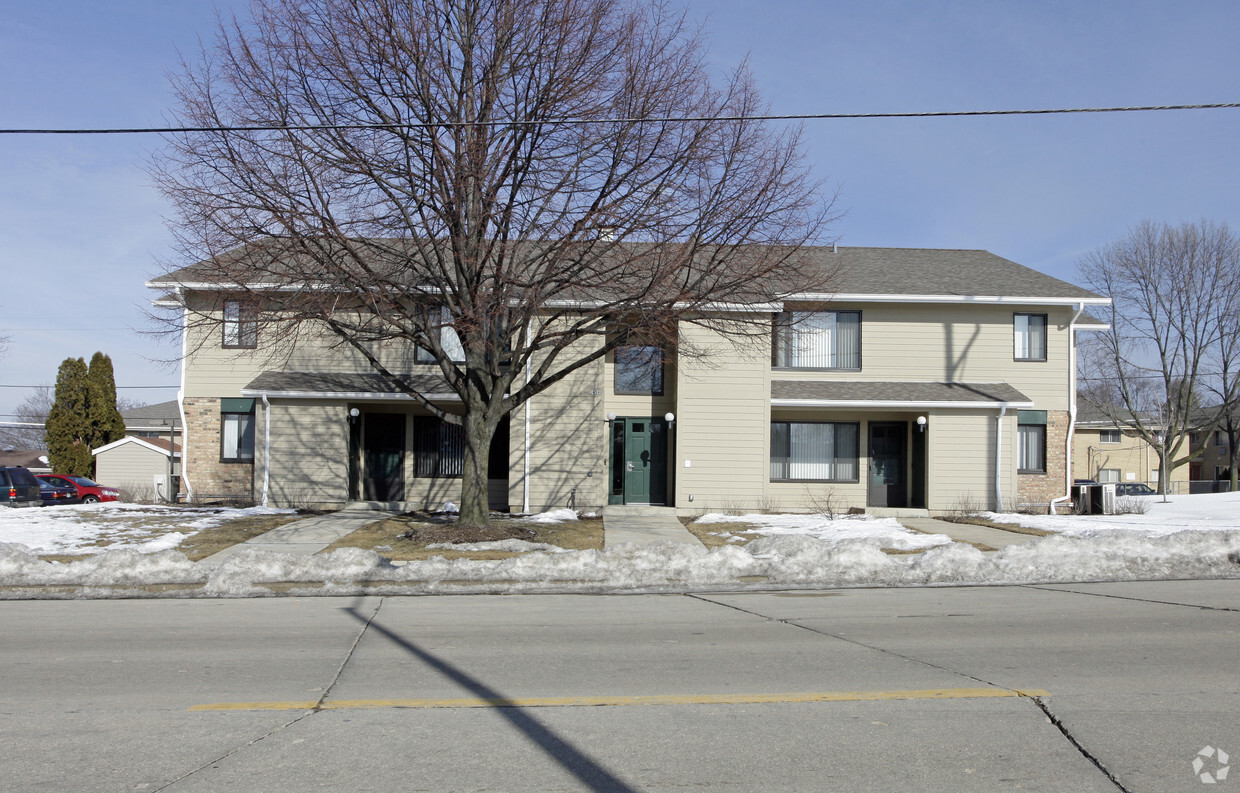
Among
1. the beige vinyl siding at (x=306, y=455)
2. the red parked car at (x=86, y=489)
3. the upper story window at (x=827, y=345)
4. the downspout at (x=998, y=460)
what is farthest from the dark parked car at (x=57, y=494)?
the downspout at (x=998, y=460)

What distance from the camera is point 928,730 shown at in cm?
567

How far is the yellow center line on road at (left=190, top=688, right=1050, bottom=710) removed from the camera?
20.7 feet

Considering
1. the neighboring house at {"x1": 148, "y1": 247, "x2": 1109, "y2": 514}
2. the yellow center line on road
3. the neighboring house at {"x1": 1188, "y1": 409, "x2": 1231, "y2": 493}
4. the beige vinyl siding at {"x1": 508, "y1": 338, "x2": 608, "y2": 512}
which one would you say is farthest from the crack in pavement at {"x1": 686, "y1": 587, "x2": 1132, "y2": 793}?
the neighboring house at {"x1": 1188, "y1": 409, "x2": 1231, "y2": 493}

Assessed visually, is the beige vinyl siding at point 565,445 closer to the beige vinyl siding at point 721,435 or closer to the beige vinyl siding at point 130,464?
the beige vinyl siding at point 721,435

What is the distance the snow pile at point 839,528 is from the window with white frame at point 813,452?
2387 mm

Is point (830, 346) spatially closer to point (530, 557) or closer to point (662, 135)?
point (662, 135)

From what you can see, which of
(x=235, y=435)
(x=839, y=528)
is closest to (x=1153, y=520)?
(x=839, y=528)

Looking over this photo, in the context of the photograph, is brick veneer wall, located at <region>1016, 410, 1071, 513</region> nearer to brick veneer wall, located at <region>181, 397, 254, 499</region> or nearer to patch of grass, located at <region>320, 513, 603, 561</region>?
patch of grass, located at <region>320, 513, 603, 561</region>

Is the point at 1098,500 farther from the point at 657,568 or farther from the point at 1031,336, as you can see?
the point at 657,568

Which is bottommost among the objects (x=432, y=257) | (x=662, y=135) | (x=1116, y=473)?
(x=1116, y=473)

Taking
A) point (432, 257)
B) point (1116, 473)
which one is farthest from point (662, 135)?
point (1116, 473)

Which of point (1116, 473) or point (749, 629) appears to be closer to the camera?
point (749, 629)

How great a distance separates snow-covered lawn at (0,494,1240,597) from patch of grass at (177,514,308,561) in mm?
1762

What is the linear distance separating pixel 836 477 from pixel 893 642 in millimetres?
15661
